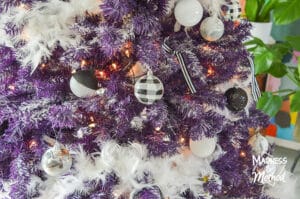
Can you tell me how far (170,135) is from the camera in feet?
2.91

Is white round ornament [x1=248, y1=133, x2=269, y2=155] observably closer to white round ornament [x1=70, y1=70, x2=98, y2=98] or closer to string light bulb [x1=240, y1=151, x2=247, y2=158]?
string light bulb [x1=240, y1=151, x2=247, y2=158]

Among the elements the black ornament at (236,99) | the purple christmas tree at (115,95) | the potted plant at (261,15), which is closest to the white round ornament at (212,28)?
the purple christmas tree at (115,95)

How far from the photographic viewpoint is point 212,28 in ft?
2.85

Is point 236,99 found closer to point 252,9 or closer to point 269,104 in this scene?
point 269,104

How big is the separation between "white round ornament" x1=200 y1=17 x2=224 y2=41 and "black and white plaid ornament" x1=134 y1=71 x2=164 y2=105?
18 cm

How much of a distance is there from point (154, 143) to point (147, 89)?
0.15 meters

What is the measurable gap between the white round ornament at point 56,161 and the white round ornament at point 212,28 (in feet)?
1.48

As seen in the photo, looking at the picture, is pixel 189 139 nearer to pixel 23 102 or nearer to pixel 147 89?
pixel 147 89

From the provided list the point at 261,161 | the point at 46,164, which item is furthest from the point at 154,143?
the point at 261,161

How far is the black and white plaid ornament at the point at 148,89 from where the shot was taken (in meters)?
0.80

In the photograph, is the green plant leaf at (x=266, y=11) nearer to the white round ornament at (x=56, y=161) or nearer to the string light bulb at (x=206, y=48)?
the string light bulb at (x=206, y=48)

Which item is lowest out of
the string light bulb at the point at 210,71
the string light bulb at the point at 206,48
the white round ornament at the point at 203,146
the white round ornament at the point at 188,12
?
the white round ornament at the point at 203,146

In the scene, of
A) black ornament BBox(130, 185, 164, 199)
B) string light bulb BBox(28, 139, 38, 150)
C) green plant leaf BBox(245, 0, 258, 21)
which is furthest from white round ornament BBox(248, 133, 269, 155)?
green plant leaf BBox(245, 0, 258, 21)

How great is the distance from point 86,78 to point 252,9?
4.46 feet
